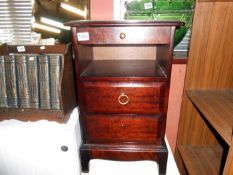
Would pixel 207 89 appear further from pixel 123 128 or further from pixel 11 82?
pixel 11 82

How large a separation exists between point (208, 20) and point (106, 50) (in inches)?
23.8

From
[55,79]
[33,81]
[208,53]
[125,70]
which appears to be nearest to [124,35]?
[125,70]

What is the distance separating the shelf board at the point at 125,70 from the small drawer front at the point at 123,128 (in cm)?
20

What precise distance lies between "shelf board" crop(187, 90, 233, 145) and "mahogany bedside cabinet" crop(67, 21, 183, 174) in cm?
22

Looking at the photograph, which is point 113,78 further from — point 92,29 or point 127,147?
point 127,147

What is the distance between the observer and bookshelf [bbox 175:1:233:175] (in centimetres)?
105

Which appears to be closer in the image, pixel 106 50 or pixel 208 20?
pixel 208 20

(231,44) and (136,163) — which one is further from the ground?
(231,44)

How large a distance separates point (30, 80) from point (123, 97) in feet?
1.47

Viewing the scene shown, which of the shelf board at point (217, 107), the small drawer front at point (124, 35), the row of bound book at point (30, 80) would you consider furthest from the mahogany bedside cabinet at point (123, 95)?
the shelf board at point (217, 107)

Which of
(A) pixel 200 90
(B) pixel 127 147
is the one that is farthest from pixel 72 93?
(A) pixel 200 90

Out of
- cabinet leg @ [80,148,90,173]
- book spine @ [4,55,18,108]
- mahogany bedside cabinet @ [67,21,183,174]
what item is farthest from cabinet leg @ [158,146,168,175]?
book spine @ [4,55,18,108]

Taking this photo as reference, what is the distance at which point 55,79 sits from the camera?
0.92 metres

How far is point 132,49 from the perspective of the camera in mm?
1231
